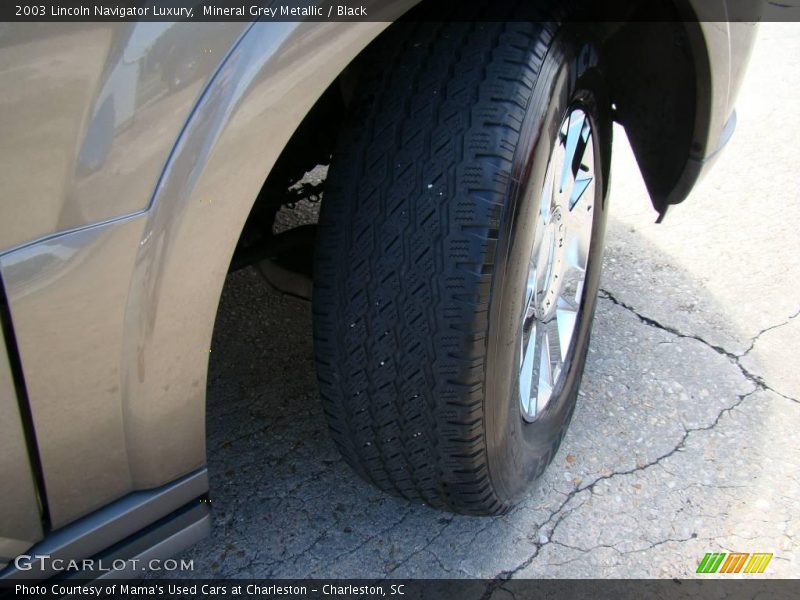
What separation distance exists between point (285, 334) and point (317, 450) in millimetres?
454

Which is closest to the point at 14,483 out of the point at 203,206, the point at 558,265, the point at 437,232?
the point at 203,206

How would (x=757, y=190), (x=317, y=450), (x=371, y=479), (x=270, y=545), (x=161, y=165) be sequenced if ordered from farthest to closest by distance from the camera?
(x=757, y=190)
(x=317, y=450)
(x=270, y=545)
(x=371, y=479)
(x=161, y=165)

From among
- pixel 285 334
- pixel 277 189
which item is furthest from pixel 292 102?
pixel 285 334

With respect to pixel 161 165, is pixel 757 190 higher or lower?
lower

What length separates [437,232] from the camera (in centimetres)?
138

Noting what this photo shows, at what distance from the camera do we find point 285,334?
241cm

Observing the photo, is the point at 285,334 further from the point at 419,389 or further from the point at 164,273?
the point at 164,273

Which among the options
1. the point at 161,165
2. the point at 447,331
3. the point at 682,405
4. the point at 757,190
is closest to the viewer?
the point at 161,165
